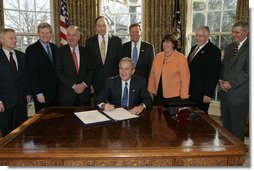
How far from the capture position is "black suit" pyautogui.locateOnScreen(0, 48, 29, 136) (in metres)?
2.87

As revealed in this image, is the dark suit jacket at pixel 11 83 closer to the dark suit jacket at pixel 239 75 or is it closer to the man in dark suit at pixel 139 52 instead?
the man in dark suit at pixel 139 52

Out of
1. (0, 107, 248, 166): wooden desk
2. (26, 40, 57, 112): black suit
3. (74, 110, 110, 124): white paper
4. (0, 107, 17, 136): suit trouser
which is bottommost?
(0, 107, 17, 136): suit trouser

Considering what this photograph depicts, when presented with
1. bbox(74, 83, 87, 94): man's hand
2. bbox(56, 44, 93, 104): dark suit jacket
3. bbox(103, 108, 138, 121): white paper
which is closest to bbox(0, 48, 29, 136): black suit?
bbox(56, 44, 93, 104): dark suit jacket

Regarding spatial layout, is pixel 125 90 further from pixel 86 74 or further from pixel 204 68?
pixel 204 68

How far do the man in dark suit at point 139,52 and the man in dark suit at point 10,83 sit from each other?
4.56 feet

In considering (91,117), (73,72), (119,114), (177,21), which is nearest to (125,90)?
(119,114)

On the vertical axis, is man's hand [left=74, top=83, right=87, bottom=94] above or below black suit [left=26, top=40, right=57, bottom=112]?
below

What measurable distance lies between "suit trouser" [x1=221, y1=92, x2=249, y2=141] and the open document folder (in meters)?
1.52

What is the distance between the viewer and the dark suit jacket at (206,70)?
3.15 metres

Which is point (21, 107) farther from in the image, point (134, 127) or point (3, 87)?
point (134, 127)

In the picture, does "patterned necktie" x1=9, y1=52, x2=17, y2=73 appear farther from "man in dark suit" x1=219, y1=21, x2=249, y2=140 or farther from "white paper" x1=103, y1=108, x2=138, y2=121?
"man in dark suit" x1=219, y1=21, x2=249, y2=140

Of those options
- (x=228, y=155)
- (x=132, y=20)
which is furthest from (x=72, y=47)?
(x=132, y=20)

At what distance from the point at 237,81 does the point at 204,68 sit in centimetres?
42

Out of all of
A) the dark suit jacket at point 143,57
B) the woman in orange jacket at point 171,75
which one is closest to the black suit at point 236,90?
the woman in orange jacket at point 171,75
